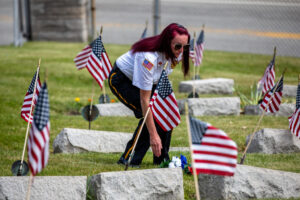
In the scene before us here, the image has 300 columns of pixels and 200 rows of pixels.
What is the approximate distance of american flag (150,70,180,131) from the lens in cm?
521

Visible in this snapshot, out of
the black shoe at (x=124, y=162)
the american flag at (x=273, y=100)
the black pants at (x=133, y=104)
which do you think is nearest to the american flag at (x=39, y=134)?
the black pants at (x=133, y=104)

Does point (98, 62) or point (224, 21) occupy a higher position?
point (98, 62)

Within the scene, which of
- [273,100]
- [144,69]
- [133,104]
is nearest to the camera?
[144,69]

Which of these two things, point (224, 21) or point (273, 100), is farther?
point (224, 21)

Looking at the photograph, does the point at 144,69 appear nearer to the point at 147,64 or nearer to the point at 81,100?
the point at 147,64

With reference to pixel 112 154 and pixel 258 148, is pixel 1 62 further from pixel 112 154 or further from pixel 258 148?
pixel 258 148

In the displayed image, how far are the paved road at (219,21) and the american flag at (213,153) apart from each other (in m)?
10.8

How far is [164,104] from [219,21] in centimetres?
1284

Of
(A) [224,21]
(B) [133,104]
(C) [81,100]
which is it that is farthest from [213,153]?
(A) [224,21]

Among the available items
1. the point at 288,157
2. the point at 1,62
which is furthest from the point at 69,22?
the point at 288,157

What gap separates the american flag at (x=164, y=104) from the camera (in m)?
5.21

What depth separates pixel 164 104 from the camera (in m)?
5.26

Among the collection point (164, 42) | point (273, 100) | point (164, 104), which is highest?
point (164, 42)

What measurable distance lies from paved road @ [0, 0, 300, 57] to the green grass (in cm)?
88
